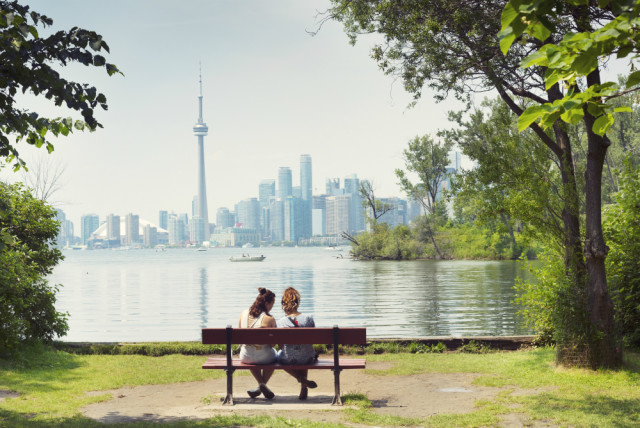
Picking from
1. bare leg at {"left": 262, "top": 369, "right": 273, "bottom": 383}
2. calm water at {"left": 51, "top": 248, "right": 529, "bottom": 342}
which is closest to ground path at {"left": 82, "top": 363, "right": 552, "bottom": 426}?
bare leg at {"left": 262, "top": 369, "right": 273, "bottom": 383}

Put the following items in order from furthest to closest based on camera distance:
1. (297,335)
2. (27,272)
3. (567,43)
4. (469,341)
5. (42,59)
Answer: (469,341) < (27,272) < (297,335) < (42,59) < (567,43)

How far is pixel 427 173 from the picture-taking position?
78.1m

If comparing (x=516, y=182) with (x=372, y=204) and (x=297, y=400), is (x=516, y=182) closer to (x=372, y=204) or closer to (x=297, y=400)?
(x=297, y=400)

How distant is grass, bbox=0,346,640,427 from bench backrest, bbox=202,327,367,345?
753 millimetres

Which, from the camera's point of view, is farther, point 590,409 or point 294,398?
point 294,398

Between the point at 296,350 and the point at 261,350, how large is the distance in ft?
1.44

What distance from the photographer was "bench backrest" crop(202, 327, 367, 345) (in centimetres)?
770

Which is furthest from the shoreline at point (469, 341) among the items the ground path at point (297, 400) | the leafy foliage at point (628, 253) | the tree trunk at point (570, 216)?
the tree trunk at point (570, 216)

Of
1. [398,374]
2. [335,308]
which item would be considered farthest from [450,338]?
[335,308]

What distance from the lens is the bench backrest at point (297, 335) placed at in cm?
770

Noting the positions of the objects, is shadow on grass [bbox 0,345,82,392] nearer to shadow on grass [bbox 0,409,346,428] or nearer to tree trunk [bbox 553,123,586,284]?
shadow on grass [bbox 0,409,346,428]

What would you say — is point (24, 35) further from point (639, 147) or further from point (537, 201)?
point (639, 147)

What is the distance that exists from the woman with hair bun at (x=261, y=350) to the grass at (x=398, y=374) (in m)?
1.01

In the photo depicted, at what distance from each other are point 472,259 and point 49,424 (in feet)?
245
